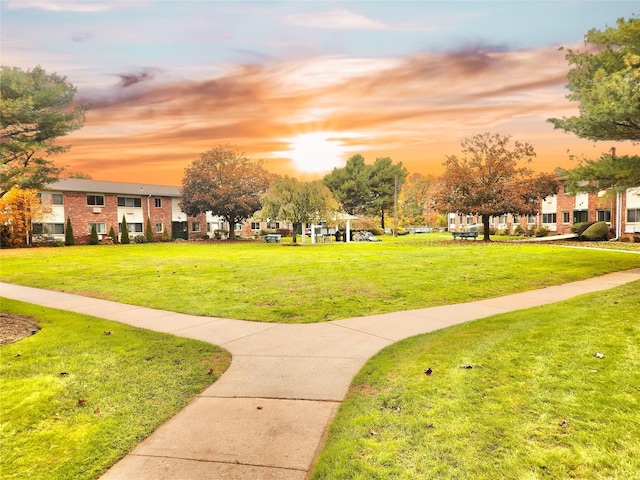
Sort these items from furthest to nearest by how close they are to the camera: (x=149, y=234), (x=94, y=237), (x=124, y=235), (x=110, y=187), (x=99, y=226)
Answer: (x=110, y=187)
(x=149, y=234)
(x=99, y=226)
(x=124, y=235)
(x=94, y=237)

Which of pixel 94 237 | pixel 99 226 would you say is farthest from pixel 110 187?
pixel 94 237

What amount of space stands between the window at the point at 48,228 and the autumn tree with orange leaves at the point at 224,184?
1208 cm

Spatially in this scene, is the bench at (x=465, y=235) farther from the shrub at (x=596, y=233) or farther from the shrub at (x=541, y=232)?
the shrub at (x=541, y=232)

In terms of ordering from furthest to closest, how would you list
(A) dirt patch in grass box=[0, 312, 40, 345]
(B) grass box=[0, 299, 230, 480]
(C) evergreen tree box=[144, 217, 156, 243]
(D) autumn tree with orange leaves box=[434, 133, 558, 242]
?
(C) evergreen tree box=[144, 217, 156, 243]
(D) autumn tree with orange leaves box=[434, 133, 558, 242]
(A) dirt patch in grass box=[0, 312, 40, 345]
(B) grass box=[0, 299, 230, 480]

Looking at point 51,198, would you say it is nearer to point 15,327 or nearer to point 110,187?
point 110,187

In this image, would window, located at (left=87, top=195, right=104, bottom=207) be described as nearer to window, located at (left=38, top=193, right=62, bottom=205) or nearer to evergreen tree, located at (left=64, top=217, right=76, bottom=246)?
window, located at (left=38, top=193, right=62, bottom=205)

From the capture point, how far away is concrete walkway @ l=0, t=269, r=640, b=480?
3.14 meters

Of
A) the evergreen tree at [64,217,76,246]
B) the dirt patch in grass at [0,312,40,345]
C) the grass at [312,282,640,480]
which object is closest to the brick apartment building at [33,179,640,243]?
the evergreen tree at [64,217,76,246]

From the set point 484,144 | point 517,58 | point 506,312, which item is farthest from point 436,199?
point 506,312

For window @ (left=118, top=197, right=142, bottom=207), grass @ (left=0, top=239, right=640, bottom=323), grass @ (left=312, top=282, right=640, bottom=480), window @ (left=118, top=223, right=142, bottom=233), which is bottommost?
grass @ (left=0, top=239, right=640, bottom=323)

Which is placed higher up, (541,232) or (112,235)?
(112,235)

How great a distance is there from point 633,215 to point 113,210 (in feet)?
169

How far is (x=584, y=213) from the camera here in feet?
130

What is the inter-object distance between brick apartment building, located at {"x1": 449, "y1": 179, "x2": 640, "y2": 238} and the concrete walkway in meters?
27.9
